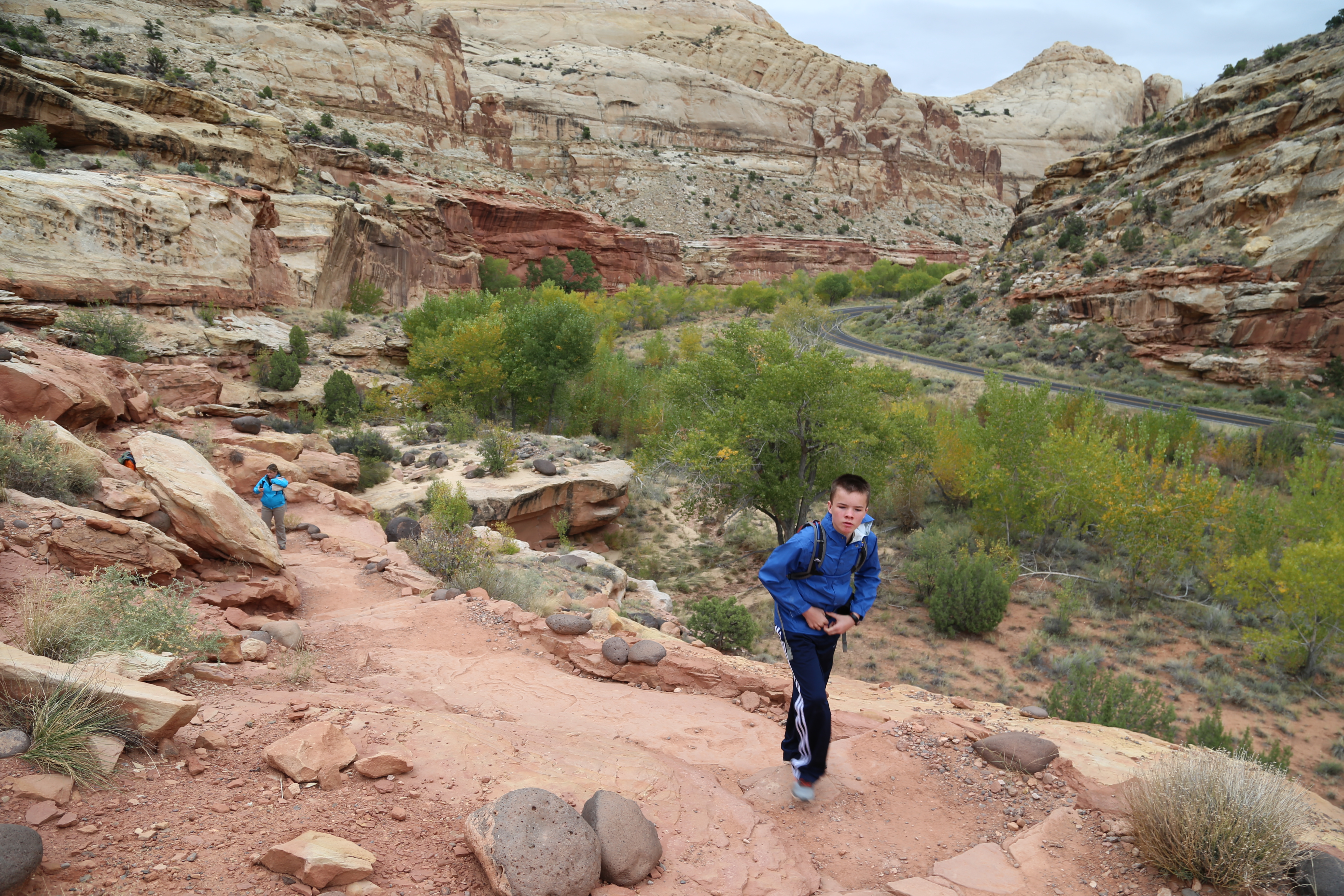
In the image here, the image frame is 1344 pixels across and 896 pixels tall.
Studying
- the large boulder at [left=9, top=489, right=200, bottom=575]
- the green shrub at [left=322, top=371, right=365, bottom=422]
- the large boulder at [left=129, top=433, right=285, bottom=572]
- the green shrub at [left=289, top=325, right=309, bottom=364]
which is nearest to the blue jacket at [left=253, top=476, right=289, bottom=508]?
the large boulder at [left=129, top=433, right=285, bottom=572]

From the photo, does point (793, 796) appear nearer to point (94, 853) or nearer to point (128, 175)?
point (94, 853)

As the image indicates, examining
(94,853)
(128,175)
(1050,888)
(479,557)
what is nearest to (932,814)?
(1050,888)

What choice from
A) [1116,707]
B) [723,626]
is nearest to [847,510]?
[723,626]

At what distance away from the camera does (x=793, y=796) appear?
12.2 ft

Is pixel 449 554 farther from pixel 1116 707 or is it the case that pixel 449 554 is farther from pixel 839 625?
pixel 1116 707

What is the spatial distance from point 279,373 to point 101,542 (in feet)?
51.8

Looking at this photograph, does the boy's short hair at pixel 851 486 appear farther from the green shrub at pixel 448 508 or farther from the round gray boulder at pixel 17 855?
the green shrub at pixel 448 508

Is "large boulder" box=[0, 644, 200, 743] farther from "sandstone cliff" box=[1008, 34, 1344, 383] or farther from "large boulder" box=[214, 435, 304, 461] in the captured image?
"sandstone cliff" box=[1008, 34, 1344, 383]

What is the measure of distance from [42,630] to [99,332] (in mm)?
16108

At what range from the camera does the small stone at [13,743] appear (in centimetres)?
254

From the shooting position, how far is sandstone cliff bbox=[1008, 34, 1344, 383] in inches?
914

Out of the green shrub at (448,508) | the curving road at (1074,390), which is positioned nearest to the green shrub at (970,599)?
the curving road at (1074,390)

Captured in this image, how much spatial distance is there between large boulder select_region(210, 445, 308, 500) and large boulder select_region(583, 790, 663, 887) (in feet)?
31.6

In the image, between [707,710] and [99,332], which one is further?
[99,332]
